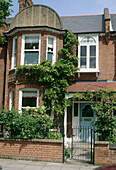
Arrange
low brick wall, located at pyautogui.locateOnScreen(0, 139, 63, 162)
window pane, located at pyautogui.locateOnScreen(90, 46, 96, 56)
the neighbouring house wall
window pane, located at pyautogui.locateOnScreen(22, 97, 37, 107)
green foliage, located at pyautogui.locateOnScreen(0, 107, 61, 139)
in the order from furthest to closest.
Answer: window pane, located at pyautogui.locateOnScreen(90, 46, 96, 56), the neighbouring house wall, window pane, located at pyautogui.locateOnScreen(22, 97, 37, 107), green foliage, located at pyautogui.locateOnScreen(0, 107, 61, 139), low brick wall, located at pyautogui.locateOnScreen(0, 139, 63, 162)

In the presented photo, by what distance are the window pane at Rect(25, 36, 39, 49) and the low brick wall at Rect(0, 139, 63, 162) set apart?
20.8ft

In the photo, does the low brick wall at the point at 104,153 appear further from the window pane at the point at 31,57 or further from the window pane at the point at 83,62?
the window pane at the point at 31,57

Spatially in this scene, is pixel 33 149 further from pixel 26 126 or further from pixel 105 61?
pixel 105 61

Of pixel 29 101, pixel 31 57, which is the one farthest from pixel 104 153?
pixel 31 57

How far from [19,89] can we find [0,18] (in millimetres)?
A: 4133

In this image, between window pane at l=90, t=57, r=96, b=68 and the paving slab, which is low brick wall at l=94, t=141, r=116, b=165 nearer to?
the paving slab

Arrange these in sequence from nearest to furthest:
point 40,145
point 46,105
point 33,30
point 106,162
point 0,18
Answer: point 106,162, point 40,145, point 0,18, point 46,105, point 33,30

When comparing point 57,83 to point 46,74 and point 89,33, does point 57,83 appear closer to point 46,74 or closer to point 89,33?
point 46,74

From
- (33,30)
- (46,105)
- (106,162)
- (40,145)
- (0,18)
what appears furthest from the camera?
(33,30)

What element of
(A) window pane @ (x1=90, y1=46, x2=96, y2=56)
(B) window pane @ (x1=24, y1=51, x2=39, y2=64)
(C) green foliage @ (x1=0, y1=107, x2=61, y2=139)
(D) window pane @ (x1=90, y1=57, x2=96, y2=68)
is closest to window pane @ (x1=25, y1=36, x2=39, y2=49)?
(B) window pane @ (x1=24, y1=51, x2=39, y2=64)

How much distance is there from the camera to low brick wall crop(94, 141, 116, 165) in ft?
27.6

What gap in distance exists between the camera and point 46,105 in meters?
12.7

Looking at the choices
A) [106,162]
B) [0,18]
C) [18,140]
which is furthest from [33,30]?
[106,162]

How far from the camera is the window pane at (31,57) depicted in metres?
13.4
